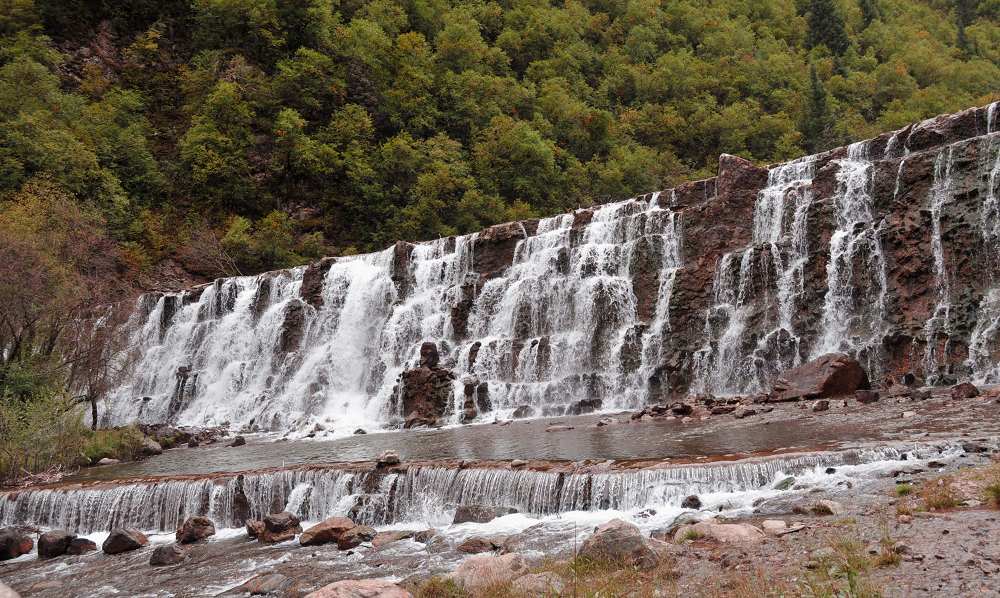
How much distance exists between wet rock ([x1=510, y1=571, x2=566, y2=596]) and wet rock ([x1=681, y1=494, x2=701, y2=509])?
13.8 feet

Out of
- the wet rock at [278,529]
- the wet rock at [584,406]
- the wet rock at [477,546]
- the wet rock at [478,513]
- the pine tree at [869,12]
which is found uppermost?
the pine tree at [869,12]

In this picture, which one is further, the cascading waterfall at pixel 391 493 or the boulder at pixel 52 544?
the boulder at pixel 52 544

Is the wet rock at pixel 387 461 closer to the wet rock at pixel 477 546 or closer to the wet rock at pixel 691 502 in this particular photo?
the wet rock at pixel 477 546

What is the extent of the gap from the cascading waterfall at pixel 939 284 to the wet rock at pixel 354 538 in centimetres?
1709

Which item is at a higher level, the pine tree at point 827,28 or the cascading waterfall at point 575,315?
the pine tree at point 827,28

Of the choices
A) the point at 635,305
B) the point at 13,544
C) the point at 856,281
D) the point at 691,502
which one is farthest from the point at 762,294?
the point at 13,544

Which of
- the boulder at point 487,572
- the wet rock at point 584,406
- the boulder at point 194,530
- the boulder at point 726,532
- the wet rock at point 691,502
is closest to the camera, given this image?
the boulder at point 487,572

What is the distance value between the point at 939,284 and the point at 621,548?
744 inches

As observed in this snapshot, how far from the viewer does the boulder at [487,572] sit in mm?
7137

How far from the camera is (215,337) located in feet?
116

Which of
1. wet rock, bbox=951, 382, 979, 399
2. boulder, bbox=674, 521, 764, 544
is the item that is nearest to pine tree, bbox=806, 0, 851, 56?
wet rock, bbox=951, 382, 979, 399

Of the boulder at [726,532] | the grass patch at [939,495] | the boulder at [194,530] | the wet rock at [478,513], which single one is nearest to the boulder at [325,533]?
the wet rock at [478,513]

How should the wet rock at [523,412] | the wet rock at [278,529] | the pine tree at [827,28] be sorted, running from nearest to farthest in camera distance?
the wet rock at [278,529], the wet rock at [523,412], the pine tree at [827,28]

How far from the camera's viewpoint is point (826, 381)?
19.5 meters
